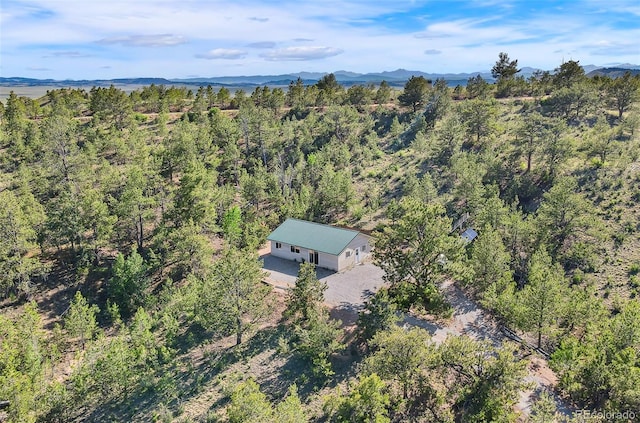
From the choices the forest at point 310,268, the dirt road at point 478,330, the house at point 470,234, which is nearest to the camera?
the forest at point 310,268

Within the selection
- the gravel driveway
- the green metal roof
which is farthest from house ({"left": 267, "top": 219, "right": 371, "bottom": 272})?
the gravel driveway

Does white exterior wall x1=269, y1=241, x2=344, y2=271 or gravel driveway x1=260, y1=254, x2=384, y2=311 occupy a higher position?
white exterior wall x1=269, y1=241, x2=344, y2=271

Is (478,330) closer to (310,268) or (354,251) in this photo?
(310,268)

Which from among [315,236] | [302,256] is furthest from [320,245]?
[302,256]

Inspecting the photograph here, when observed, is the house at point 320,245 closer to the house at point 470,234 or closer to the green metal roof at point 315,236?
the green metal roof at point 315,236

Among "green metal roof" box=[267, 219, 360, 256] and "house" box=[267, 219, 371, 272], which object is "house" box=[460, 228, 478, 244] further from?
"green metal roof" box=[267, 219, 360, 256]

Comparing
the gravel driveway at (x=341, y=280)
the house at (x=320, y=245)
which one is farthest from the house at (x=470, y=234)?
the gravel driveway at (x=341, y=280)
